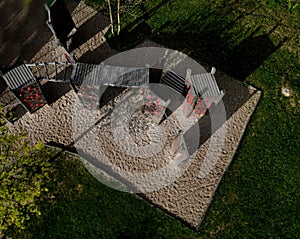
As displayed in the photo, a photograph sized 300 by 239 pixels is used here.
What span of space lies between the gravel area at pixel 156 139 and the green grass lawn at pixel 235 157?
1.80 ft

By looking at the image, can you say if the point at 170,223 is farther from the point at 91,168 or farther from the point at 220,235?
the point at 91,168

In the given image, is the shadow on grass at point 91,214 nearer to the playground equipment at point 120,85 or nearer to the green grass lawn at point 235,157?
the green grass lawn at point 235,157

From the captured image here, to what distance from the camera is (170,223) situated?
14.8 meters

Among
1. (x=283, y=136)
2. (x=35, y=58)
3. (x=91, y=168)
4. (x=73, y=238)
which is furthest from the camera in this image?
(x=35, y=58)

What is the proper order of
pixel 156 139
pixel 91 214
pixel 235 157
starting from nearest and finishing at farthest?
pixel 91 214
pixel 235 157
pixel 156 139

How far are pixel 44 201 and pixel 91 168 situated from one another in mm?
2665

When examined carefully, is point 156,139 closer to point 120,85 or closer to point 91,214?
point 120,85

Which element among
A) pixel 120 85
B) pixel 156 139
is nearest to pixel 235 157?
pixel 156 139

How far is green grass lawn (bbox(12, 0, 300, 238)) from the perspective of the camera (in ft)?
48.3

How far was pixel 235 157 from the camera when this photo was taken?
16.1 metres

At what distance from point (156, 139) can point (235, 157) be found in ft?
13.7

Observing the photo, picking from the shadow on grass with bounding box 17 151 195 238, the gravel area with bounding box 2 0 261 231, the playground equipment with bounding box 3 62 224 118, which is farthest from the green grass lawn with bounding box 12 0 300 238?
the playground equipment with bounding box 3 62 224 118

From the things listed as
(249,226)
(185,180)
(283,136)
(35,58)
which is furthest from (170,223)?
(35,58)

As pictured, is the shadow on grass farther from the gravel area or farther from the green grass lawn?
the gravel area
